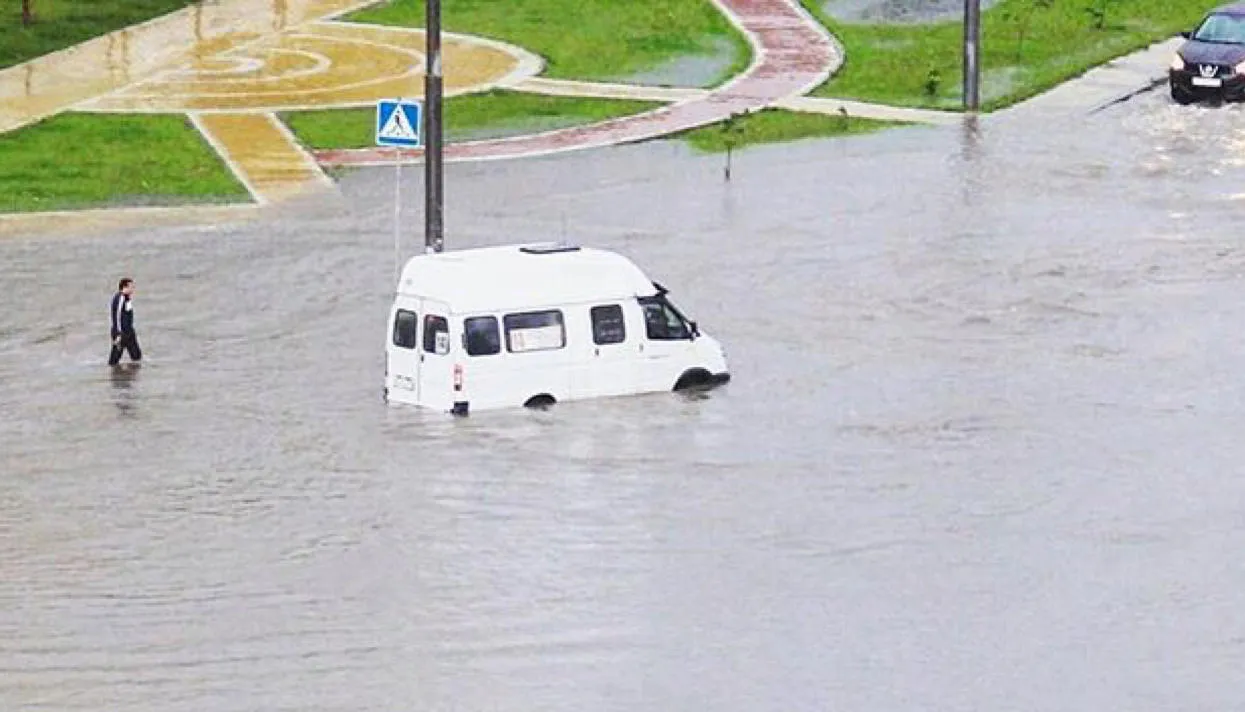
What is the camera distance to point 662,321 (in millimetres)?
34562

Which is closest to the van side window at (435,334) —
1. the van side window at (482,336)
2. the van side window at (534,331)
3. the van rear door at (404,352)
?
the van rear door at (404,352)

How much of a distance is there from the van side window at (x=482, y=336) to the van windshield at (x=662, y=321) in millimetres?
1694

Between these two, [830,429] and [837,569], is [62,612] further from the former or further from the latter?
[830,429]

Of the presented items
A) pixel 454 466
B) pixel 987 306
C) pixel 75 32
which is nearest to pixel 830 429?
pixel 454 466

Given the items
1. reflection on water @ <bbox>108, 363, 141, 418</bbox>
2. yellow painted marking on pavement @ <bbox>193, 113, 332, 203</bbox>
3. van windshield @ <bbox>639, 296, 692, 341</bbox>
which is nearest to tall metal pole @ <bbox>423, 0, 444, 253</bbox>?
reflection on water @ <bbox>108, 363, 141, 418</bbox>

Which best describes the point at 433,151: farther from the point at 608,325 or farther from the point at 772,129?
the point at 772,129

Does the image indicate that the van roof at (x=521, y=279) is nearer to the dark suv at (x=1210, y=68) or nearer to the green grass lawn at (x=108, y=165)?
the green grass lawn at (x=108, y=165)

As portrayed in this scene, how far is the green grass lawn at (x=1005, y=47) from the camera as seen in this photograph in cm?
5541

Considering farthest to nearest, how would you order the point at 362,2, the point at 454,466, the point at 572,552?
the point at 362,2 < the point at 454,466 < the point at 572,552

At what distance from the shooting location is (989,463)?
105 ft

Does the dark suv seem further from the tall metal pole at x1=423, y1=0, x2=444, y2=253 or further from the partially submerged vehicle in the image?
the partially submerged vehicle

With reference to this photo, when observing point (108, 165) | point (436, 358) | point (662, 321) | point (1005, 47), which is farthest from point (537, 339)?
point (1005, 47)

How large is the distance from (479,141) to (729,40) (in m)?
9.92

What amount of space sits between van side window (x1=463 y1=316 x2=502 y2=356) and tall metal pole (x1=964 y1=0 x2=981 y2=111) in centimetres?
2113
